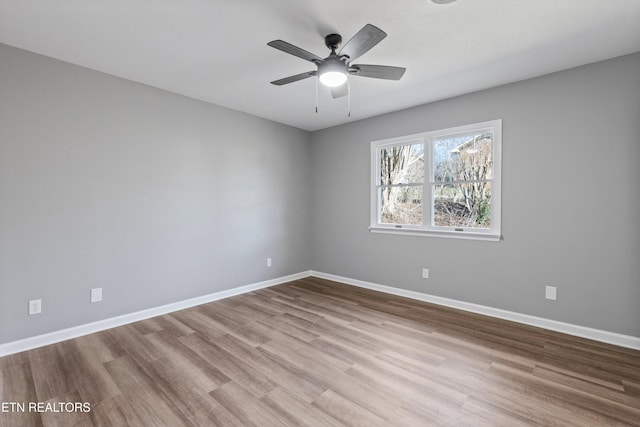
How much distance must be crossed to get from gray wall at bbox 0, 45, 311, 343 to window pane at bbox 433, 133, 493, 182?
2570 millimetres

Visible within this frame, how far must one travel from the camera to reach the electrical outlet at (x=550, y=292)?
295cm

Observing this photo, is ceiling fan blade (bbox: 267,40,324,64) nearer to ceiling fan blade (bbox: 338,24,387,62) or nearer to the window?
ceiling fan blade (bbox: 338,24,387,62)

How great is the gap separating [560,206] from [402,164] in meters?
1.91

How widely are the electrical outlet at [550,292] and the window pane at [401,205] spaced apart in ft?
5.13

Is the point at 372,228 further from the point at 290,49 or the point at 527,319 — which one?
the point at 290,49

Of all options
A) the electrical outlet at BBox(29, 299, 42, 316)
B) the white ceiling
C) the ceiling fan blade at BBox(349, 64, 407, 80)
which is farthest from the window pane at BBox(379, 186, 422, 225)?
the electrical outlet at BBox(29, 299, 42, 316)

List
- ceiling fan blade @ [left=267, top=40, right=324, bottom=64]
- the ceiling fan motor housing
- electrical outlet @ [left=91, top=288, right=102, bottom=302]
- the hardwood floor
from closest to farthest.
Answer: the hardwood floor
ceiling fan blade @ [left=267, top=40, right=324, bottom=64]
the ceiling fan motor housing
electrical outlet @ [left=91, top=288, right=102, bottom=302]

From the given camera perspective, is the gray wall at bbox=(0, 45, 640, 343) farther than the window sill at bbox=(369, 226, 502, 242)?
No

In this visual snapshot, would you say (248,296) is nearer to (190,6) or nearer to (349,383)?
(349,383)

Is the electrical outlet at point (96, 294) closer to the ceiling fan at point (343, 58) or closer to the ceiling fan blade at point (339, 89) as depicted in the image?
the ceiling fan at point (343, 58)

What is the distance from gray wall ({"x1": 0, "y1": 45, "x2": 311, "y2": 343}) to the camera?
8.32 ft

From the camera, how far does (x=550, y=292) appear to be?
2.97 m

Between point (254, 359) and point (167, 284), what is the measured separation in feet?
5.65

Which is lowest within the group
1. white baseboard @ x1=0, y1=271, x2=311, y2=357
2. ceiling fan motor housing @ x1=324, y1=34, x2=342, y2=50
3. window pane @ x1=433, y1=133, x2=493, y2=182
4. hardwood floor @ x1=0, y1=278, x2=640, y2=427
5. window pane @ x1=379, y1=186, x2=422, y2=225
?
hardwood floor @ x1=0, y1=278, x2=640, y2=427
